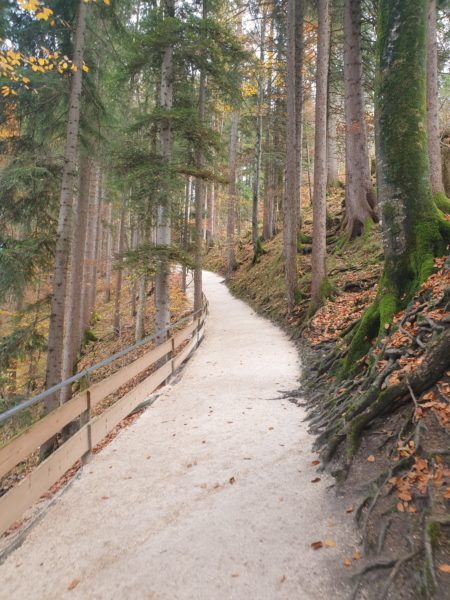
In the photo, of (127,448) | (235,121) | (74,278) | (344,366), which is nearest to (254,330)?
(74,278)

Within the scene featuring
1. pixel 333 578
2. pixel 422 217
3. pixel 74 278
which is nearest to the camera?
pixel 333 578

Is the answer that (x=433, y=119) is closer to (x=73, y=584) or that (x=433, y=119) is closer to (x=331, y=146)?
(x=331, y=146)

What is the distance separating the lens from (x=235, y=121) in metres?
24.5

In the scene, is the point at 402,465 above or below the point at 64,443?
above

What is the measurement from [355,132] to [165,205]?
7.29m

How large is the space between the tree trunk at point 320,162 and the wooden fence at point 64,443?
5.74m

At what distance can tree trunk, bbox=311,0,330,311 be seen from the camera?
33.4 feet

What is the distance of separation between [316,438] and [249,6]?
15.1 meters

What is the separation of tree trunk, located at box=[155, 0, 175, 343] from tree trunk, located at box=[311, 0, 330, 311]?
4.13 m

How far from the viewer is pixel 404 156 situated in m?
5.12

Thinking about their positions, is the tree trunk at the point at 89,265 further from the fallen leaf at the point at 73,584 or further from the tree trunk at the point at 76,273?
the fallen leaf at the point at 73,584

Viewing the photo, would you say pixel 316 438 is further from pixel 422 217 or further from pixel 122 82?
pixel 122 82

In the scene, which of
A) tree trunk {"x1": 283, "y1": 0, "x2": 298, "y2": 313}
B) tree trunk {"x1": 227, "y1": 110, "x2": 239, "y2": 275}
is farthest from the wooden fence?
tree trunk {"x1": 227, "y1": 110, "x2": 239, "y2": 275}

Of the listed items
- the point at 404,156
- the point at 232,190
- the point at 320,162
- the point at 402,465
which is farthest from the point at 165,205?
the point at 232,190
